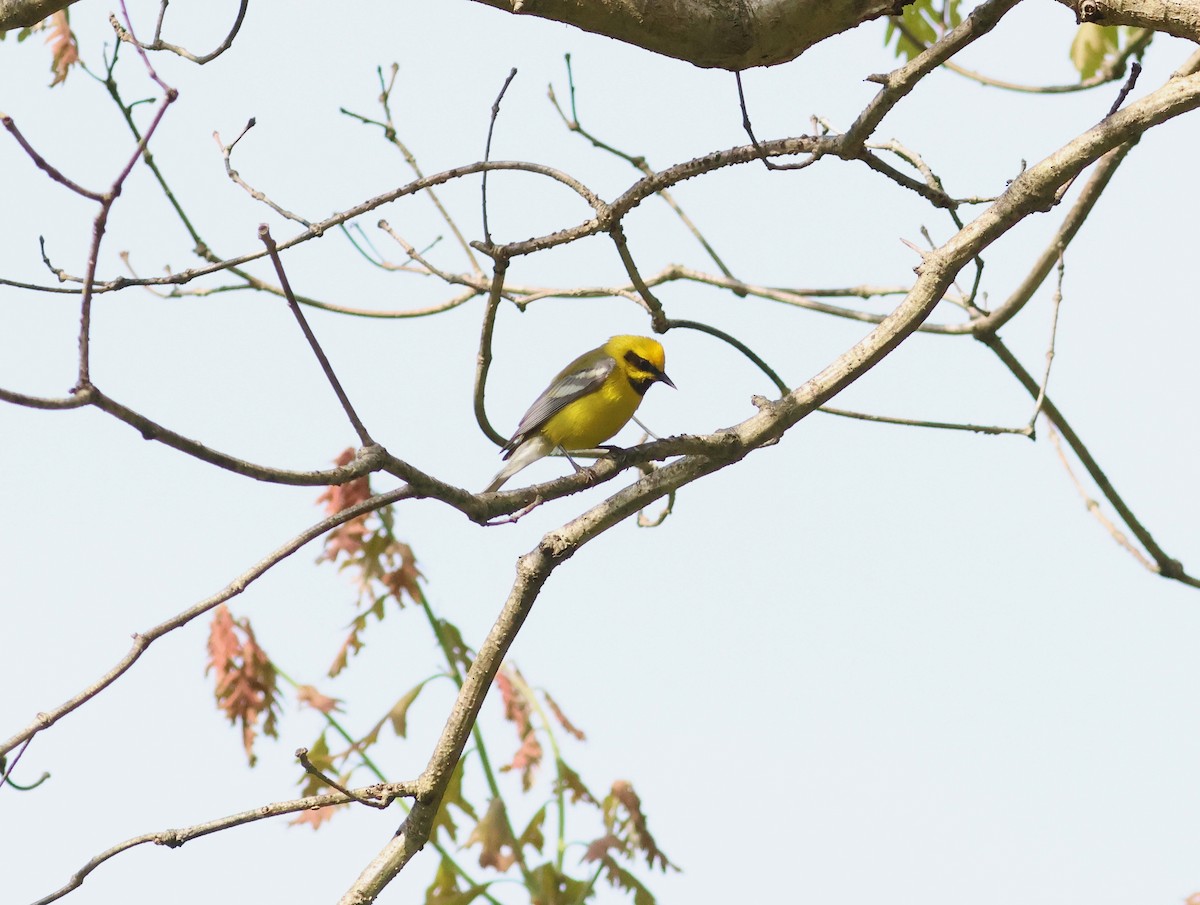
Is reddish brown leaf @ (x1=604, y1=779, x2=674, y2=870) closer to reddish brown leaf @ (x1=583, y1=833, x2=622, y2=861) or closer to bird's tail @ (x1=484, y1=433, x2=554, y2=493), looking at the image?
reddish brown leaf @ (x1=583, y1=833, x2=622, y2=861)

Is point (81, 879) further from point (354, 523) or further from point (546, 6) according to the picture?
point (354, 523)

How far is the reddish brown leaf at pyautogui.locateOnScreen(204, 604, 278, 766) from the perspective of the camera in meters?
6.28

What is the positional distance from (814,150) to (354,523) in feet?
11.8

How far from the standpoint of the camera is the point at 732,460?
339 cm

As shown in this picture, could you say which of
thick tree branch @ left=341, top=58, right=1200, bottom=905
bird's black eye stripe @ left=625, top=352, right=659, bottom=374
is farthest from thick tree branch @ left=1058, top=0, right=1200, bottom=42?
bird's black eye stripe @ left=625, top=352, right=659, bottom=374

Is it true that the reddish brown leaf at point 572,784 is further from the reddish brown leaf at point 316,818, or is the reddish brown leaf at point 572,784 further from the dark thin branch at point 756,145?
the dark thin branch at point 756,145

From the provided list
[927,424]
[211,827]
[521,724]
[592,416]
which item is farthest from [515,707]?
[211,827]

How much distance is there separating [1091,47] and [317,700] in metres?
5.04

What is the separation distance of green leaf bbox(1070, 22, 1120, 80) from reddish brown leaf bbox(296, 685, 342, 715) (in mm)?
4883

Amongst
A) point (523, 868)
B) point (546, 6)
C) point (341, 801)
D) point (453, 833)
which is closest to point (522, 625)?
point (341, 801)

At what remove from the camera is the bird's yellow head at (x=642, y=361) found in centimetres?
693

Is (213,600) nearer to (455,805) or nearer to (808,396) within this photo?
(808,396)

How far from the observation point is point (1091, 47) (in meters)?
5.98

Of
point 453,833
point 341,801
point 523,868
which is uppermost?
point 453,833
